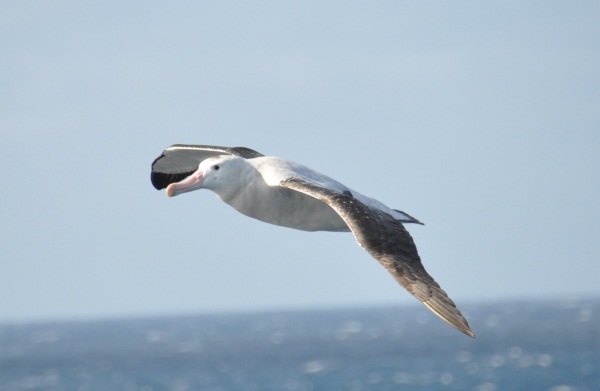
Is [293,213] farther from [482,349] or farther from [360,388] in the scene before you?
[482,349]

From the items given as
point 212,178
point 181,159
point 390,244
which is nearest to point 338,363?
point 181,159

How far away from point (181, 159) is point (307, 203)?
3210 millimetres

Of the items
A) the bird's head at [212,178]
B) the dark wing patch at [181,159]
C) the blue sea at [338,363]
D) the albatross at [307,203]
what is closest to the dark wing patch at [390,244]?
the albatross at [307,203]

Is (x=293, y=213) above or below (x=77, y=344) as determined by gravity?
below

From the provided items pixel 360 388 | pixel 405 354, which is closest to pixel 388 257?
pixel 360 388

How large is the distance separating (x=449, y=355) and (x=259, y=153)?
76151mm

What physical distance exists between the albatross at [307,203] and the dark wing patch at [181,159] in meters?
1.82

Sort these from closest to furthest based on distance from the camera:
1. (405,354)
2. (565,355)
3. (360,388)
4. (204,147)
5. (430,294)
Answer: (430,294), (204,147), (360,388), (565,355), (405,354)

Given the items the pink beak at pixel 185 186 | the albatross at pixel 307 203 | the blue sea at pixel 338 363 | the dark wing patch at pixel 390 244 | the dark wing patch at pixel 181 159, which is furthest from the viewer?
the blue sea at pixel 338 363

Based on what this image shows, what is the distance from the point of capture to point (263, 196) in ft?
51.0

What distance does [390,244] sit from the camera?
46.5 feet

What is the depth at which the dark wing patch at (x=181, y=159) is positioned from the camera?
17.8 metres

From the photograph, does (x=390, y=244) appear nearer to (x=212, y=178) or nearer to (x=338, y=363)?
(x=212, y=178)

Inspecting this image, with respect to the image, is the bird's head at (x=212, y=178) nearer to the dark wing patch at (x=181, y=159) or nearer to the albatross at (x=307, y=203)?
the albatross at (x=307, y=203)
